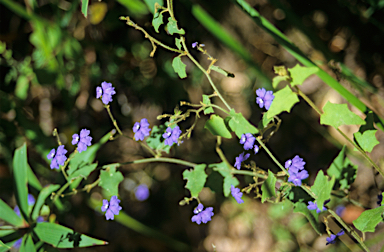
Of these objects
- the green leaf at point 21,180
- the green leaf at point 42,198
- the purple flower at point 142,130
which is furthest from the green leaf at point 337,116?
the green leaf at point 21,180

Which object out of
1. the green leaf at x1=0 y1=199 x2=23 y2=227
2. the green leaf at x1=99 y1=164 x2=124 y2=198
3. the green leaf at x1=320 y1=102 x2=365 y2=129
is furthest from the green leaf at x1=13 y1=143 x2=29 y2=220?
the green leaf at x1=320 y1=102 x2=365 y2=129

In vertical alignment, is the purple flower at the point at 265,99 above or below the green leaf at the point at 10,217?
above

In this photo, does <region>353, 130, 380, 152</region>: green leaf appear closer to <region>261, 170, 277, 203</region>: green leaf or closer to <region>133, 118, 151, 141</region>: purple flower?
<region>261, 170, 277, 203</region>: green leaf

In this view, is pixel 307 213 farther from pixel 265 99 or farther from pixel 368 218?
pixel 265 99

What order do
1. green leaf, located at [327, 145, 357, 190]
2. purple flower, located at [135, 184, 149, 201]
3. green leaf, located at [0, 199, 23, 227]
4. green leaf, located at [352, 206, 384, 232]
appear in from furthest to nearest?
1. purple flower, located at [135, 184, 149, 201]
2. green leaf, located at [0, 199, 23, 227]
3. green leaf, located at [327, 145, 357, 190]
4. green leaf, located at [352, 206, 384, 232]

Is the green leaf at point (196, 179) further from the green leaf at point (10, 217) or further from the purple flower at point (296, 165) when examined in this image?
the green leaf at point (10, 217)

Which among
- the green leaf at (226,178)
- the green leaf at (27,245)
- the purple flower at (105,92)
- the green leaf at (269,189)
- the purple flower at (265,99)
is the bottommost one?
the green leaf at (27,245)

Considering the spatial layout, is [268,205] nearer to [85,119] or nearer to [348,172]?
[348,172]

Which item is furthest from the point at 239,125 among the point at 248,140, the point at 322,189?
the point at 322,189
